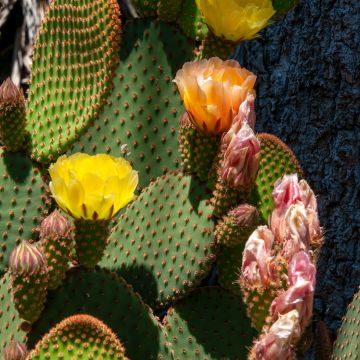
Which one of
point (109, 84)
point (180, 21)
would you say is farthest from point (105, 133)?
point (180, 21)

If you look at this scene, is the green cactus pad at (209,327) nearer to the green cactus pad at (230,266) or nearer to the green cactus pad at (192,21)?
the green cactus pad at (230,266)

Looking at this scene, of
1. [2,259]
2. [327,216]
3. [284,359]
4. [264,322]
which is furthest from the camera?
[327,216]

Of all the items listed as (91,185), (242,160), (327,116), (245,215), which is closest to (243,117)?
(242,160)

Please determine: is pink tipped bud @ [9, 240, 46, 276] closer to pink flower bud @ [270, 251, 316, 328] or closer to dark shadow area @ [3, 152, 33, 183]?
dark shadow area @ [3, 152, 33, 183]

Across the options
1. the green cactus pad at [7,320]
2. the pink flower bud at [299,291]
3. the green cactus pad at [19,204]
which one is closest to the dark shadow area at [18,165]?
the green cactus pad at [19,204]

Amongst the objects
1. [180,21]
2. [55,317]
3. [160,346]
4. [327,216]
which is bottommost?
[327,216]

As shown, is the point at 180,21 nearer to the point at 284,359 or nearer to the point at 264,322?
the point at 264,322
